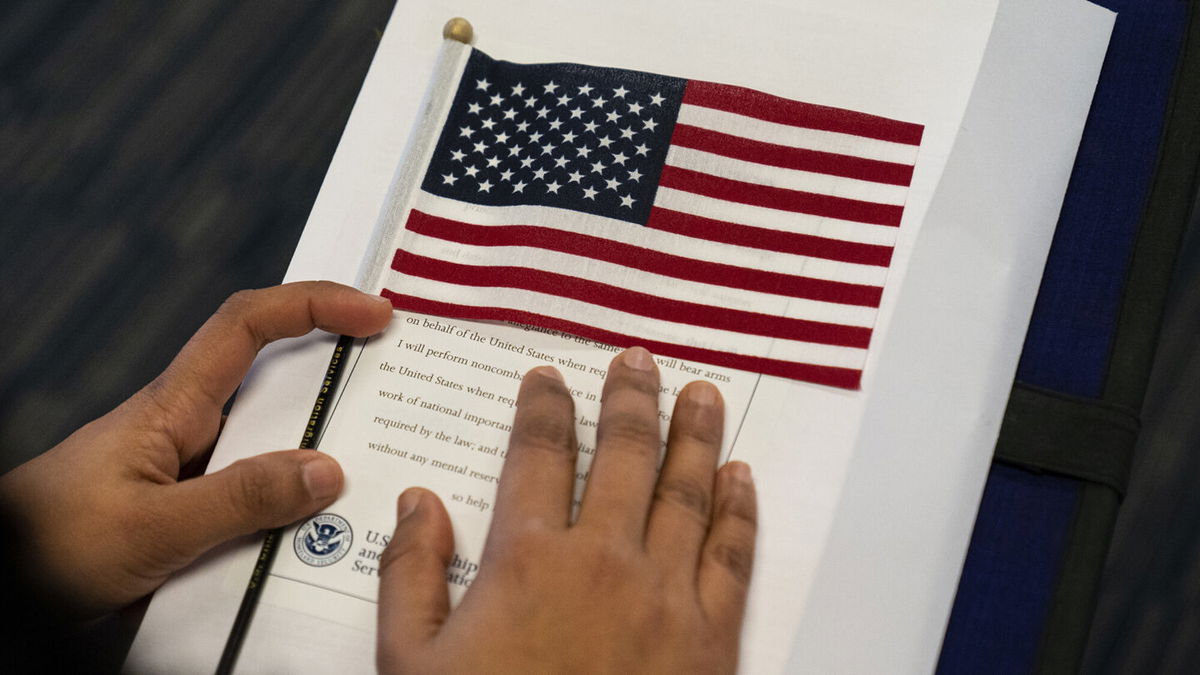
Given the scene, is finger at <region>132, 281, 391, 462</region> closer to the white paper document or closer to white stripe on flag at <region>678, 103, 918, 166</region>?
the white paper document

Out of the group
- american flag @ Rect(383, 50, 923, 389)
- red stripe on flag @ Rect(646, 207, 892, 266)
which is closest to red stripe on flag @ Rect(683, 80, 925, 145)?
american flag @ Rect(383, 50, 923, 389)

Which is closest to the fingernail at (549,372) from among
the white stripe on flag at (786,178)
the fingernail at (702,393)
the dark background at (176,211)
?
the fingernail at (702,393)

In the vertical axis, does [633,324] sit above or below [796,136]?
below

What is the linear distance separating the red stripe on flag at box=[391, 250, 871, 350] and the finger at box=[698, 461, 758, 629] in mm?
122

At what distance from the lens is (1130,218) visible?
32.3 inches

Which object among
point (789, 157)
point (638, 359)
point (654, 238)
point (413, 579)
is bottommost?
point (413, 579)

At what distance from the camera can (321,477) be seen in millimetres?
734

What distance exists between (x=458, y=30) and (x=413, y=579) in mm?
515

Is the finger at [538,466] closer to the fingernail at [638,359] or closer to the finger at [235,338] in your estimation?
the fingernail at [638,359]

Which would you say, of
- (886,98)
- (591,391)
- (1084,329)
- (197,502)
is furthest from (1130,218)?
(197,502)

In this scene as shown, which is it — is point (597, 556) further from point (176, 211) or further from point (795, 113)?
point (176, 211)

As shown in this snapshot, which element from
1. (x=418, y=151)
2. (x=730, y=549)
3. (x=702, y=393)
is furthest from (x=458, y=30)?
(x=730, y=549)

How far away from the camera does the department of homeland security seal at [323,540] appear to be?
73cm

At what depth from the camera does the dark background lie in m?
0.92
